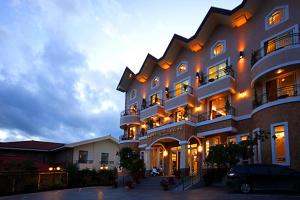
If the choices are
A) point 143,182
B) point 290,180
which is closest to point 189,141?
point 143,182

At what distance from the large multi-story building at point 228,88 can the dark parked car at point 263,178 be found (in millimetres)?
2917

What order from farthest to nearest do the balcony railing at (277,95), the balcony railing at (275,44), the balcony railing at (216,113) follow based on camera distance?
the balcony railing at (216,113) → the balcony railing at (275,44) → the balcony railing at (277,95)

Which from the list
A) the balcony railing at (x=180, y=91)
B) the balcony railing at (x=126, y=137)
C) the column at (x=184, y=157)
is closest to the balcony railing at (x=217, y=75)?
the balcony railing at (x=180, y=91)

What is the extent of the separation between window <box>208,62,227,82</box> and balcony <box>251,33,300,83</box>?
3352 mm

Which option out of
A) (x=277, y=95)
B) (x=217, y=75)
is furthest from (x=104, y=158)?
(x=277, y=95)

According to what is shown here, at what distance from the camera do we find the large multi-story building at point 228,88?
1853 centimetres

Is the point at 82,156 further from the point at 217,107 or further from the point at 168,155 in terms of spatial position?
the point at 217,107

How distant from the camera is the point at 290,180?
14492mm

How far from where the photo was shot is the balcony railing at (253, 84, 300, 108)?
18.8 meters

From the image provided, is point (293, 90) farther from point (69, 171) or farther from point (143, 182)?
point (69, 171)

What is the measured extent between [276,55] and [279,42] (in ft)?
7.51

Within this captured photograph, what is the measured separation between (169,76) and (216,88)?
336 inches

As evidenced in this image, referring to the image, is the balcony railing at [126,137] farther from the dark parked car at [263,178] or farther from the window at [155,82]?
the dark parked car at [263,178]

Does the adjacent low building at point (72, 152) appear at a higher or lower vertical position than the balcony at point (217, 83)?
lower
